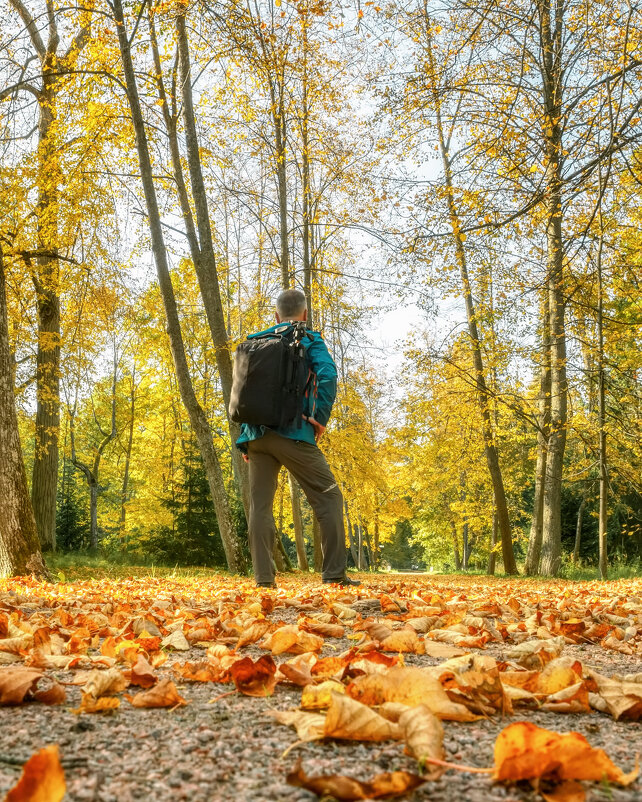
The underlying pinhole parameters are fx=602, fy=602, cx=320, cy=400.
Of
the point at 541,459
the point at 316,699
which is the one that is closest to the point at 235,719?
the point at 316,699

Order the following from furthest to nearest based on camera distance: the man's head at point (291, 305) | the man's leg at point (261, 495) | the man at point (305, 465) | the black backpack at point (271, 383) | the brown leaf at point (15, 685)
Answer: the man's head at point (291, 305)
the man's leg at point (261, 495)
the man at point (305, 465)
the black backpack at point (271, 383)
the brown leaf at point (15, 685)

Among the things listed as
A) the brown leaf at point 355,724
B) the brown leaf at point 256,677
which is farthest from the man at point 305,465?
the brown leaf at point 355,724

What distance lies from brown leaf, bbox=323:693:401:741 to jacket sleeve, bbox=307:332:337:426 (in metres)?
3.25

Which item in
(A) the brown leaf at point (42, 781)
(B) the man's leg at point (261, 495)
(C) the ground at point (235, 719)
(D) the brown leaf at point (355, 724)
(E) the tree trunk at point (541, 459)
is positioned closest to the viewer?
(A) the brown leaf at point (42, 781)

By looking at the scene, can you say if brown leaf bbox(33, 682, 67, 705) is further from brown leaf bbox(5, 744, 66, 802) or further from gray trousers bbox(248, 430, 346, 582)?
gray trousers bbox(248, 430, 346, 582)

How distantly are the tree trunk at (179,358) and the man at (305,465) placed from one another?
3502mm

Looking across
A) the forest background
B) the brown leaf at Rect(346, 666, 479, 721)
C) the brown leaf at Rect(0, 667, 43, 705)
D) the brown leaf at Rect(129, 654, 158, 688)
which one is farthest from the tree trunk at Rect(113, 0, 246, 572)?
the brown leaf at Rect(346, 666, 479, 721)

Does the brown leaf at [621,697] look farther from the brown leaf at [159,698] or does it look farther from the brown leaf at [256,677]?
the brown leaf at [159,698]

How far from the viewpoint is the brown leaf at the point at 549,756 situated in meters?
0.91

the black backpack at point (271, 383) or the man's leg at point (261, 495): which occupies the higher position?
the black backpack at point (271, 383)

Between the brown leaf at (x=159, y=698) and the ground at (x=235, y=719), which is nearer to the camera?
the ground at (x=235, y=719)

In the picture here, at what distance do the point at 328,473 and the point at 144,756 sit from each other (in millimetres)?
3451

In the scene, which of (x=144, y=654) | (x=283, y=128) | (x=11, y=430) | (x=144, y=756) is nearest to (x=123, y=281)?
(x=283, y=128)

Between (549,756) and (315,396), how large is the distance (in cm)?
355
